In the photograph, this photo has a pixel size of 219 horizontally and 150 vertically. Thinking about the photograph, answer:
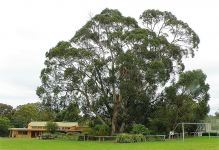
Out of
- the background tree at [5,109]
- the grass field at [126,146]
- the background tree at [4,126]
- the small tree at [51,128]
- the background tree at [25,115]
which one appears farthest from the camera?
the background tree at [5,109]

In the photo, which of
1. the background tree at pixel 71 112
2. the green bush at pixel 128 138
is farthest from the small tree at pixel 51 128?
the green bush at pixel 128 138

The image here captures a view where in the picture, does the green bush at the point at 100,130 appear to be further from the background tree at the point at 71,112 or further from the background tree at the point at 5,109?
the background tree at the point at 5,109

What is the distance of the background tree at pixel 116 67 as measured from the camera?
50688mm

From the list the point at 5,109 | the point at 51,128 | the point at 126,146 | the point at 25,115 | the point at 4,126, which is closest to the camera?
the point at 126,146

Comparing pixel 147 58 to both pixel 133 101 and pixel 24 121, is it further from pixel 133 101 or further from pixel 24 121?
pixel 24 121

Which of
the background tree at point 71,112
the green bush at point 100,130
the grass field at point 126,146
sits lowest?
the grass field at point 126,146

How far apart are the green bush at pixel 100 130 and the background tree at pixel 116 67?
3.44 feet

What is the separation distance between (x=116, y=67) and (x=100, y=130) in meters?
8.43

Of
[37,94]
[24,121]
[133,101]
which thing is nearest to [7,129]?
[24,121]

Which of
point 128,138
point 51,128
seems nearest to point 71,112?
point 128,138

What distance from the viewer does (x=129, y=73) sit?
50656 millimetres

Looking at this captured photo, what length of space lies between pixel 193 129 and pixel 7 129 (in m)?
34.2

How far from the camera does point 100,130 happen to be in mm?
53031

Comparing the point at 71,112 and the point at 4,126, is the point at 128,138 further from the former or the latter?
the point at 4,126
